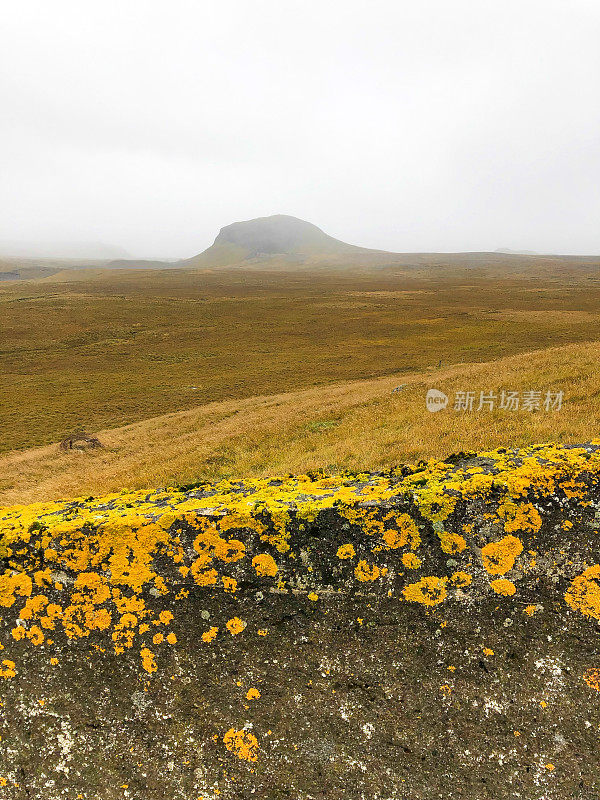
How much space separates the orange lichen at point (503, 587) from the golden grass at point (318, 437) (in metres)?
5.59

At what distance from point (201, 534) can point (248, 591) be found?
553 millimetres

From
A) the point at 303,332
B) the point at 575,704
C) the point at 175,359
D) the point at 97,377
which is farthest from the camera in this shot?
the point at 303,332

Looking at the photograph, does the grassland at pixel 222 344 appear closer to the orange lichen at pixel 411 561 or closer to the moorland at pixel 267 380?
the moorland at pixel 267 380

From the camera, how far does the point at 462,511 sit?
3.01 m

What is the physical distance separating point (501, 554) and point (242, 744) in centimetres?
230

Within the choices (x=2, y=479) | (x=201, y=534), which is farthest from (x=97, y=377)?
(x=201, y=534)

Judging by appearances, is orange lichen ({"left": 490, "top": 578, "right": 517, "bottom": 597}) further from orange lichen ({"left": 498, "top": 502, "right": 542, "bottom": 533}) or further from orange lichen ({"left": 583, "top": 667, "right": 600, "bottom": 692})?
orange lichen ({"left": 583, "top": 667, "right": 600, "bottom": 692})

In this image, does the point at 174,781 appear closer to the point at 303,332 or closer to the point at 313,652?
the point at 313,652

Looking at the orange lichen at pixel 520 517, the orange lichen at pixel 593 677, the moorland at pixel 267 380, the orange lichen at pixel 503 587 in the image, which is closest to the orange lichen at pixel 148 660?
the orange lichen at pixel 503 587

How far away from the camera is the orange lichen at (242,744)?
2721 millimetres

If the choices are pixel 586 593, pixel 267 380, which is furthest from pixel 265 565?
pixel 267 380

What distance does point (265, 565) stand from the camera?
2.96 metres

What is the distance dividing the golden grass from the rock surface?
5.55m

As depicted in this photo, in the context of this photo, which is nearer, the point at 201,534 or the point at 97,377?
the point at 201,534
